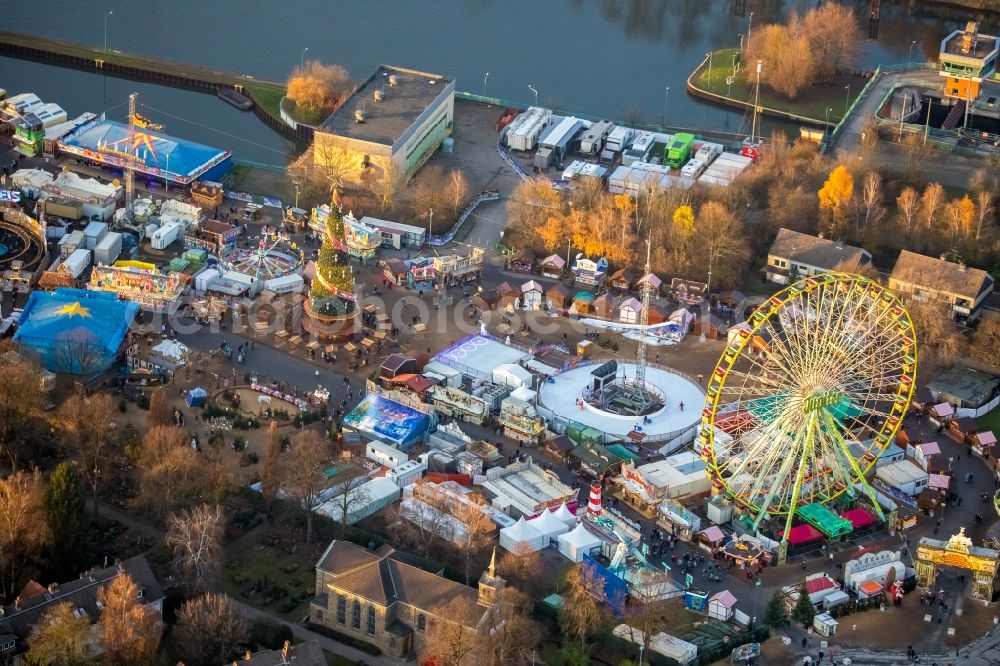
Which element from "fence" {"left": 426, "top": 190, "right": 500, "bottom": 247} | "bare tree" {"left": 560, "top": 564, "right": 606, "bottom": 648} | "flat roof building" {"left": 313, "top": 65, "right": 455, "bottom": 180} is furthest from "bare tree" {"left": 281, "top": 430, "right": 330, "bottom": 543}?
"flat roof building" {"left": 313, "top": 65, "right": 455, "bottom": 180}

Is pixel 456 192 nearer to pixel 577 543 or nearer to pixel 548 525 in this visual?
pixel 548 525

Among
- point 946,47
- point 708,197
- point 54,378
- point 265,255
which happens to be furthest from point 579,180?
point 54,378

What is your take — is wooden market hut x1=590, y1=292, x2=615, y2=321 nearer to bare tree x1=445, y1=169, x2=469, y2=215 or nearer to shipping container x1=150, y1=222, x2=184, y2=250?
bare tree x1=445, y1=169, x2=469, y2=215

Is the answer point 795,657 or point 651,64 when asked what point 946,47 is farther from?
point 795,657

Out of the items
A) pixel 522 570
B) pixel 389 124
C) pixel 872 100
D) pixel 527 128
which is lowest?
pixel 522 570

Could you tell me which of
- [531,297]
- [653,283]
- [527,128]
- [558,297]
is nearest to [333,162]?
[527,128]

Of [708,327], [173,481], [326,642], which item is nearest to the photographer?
[326,642]
